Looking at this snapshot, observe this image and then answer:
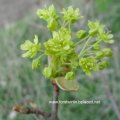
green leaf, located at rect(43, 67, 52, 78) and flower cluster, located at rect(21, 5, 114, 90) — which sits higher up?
flower cluster, located at rect(21, 5, 114, 90)

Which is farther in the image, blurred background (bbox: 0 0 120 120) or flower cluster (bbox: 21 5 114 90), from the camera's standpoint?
blurred background (bbox: 0 0 120 120)

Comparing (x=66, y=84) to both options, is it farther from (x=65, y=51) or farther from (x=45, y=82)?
(x=45, y=82)

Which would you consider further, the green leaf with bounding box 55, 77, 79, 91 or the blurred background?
the blurred background

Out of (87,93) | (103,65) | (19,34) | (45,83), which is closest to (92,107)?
(87,93)

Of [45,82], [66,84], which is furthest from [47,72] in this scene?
[45,82]

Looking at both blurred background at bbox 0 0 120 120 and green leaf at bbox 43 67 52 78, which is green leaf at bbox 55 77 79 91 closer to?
green leaf at bbox 43 67 52 78

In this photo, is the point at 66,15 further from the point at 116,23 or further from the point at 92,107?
the point at 116,23

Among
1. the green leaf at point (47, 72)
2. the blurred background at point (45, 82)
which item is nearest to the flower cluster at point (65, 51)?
the green leaf at point (47, 72)

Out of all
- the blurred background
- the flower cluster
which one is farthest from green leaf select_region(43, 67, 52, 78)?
the blurred background

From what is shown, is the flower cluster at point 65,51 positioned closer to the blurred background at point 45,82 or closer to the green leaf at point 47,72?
the green leaf at point 47,72

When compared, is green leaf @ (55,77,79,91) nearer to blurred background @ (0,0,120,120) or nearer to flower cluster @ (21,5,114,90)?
flower cluster @ (21,5,114,90)

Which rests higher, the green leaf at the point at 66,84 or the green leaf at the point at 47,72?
the green leaf at the point at 47,72
